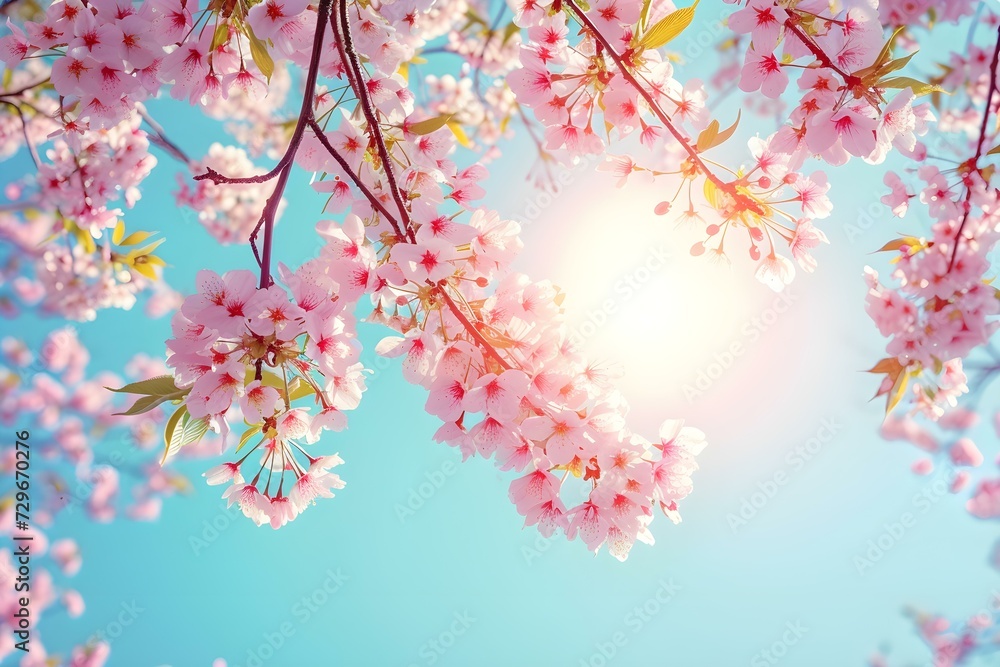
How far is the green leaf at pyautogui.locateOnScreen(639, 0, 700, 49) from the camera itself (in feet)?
3.67

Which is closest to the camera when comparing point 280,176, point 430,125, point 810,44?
point 280,176

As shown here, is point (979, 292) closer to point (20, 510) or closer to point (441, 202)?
point (441, 202)

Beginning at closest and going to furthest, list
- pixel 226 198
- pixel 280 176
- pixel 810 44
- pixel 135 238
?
pixel 280 176
pixel 810 44
pixel 135 238
pixel 226 198

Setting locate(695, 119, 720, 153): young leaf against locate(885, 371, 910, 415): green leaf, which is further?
locate(885, 371, 910, 415): green leaf

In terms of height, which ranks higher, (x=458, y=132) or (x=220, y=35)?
(x=458, y=132)

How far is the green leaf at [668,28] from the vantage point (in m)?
1.12

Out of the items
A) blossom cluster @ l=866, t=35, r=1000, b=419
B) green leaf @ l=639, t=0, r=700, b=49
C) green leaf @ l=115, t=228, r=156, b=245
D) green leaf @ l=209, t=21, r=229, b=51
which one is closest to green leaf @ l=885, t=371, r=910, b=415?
blossom cluster @ l=866, t=35, r=1000, b=419

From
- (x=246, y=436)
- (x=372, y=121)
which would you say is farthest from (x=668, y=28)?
(x=246, y=436)

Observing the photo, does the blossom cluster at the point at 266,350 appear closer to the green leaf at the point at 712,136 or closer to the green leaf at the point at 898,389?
the green leaf at the point at 712,136

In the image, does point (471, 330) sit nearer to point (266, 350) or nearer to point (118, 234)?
point (266, 350)

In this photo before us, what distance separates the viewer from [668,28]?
1145mm

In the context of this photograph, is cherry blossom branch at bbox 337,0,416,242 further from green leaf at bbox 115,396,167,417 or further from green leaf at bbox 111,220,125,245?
green leaf at bbox 111,220,125,245

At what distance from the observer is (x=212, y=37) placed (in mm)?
1234

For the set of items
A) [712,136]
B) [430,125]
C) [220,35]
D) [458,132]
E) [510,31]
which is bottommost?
[712,136]
